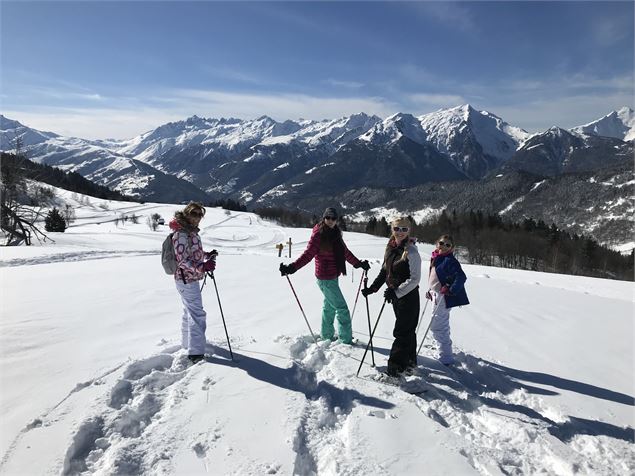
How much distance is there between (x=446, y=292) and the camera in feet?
20.5

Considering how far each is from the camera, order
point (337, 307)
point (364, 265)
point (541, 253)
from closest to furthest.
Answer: point (364, 265) < point (337, 307) < point (541, 253)

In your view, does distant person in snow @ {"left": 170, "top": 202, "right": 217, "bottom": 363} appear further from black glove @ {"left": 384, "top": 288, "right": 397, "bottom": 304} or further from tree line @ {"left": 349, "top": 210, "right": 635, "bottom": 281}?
tree line @ {"left": 349, "top": 210, "right": 635, "bottom": 281}

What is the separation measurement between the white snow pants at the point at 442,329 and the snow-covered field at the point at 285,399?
0.80ft

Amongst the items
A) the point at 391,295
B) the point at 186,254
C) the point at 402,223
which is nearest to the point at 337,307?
the point at 391,295

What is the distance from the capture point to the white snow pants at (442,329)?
6.39 meters

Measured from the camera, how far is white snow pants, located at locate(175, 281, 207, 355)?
5812 mm

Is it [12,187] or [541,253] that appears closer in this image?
[12,187]

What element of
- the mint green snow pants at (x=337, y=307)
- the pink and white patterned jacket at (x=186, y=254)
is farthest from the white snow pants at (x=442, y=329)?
the pink and white patterned jacket at (x=186, y=254)

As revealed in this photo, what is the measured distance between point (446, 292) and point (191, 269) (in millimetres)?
4228

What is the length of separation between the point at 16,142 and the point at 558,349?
30.9 m

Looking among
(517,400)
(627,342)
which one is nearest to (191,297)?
(517,400)

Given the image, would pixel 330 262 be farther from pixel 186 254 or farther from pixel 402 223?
pixel 186 254

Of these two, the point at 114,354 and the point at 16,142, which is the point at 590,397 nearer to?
the point at 114,354

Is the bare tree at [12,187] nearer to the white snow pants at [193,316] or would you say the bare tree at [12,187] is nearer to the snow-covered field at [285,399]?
the snow-covered field at [285,399]
